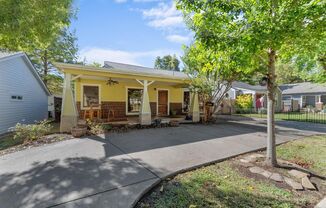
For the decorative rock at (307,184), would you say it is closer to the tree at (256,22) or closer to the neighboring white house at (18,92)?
the tree at (256,22)

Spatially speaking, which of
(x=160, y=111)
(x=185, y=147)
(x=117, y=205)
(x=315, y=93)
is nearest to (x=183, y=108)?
(x=160, y=111)

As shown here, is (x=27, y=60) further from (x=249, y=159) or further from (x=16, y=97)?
(x=249, y=159)

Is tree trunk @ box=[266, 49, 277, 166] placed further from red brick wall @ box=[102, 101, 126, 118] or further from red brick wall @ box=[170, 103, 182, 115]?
red brick wall @ box=[170, 103, 182, 115]

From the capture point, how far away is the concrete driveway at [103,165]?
11.3ft

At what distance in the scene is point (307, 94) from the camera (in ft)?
82.9

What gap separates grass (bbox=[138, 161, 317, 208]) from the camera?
11.0 ft

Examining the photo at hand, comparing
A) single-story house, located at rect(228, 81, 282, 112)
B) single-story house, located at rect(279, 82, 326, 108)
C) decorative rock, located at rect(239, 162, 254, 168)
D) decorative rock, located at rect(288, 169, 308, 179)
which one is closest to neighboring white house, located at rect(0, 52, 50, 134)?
decorative rock, located at rect(239, 162, 254, 168)

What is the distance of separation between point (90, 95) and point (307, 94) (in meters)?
27.5

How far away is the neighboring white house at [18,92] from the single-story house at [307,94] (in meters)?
30.1

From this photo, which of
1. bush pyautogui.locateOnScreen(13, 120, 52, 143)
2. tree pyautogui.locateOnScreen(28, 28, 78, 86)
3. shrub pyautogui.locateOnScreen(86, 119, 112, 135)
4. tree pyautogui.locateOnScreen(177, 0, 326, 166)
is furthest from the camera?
tree pyautogui.locateOnScreen(28, 28, 78, 86)

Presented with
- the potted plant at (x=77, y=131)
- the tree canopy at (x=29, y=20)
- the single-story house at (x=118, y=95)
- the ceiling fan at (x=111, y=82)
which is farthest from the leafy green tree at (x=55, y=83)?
the potted plant at (x=77, y=131)

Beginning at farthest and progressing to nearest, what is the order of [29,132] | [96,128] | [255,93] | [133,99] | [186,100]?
1. [255,93]
2. [186,100]
3. [133,99]
4. [96,128]
5. [29,132]

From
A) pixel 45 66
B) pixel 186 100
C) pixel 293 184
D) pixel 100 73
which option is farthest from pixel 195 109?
pixel 45 66

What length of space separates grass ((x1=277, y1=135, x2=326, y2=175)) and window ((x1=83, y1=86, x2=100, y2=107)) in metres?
10.1
